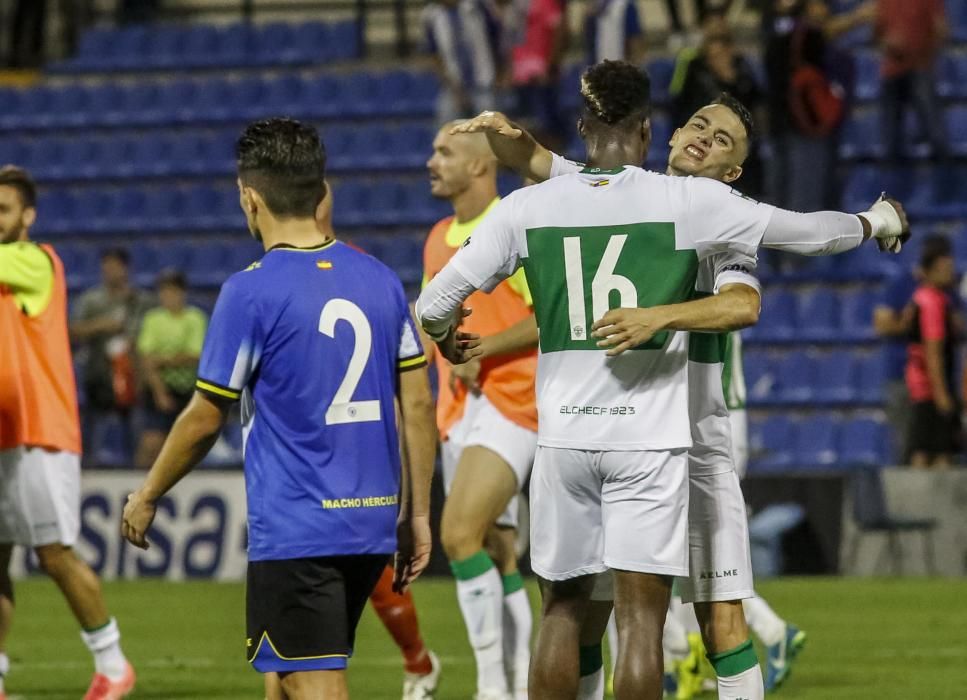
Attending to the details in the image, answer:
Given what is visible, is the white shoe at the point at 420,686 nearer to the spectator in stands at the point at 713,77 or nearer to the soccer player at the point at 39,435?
the soccer player at the point at 39,435

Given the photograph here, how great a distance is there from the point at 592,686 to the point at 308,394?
5.37ft

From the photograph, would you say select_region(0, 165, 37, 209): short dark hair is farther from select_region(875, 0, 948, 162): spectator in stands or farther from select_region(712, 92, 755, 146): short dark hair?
select_region(875, 0, 948, 162): spectator in stands

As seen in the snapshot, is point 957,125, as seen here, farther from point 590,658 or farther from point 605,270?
point 605,270

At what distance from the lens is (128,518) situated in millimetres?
5359

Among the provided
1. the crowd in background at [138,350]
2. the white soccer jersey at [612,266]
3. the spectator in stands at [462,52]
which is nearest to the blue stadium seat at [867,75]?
the spectator in stands at [462,52]

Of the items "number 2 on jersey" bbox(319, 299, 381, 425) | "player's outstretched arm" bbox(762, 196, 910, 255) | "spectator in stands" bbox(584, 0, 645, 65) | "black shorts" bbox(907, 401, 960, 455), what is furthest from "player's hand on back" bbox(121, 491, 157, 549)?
"spectator in stands" bbox(584, 0, 645, 65)

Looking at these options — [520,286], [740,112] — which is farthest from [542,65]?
[740,112]

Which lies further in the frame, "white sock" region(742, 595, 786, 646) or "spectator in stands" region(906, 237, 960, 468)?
"spectator in stands" region(906, 237, 960, 468)

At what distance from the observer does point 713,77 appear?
17.0m

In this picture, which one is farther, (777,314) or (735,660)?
(777,314)

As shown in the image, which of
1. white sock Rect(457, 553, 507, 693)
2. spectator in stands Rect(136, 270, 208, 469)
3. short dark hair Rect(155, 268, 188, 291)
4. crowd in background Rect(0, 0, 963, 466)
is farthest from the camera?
spectator in stands Rect(136, 270, 208, 469)

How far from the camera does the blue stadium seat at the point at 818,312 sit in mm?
18469

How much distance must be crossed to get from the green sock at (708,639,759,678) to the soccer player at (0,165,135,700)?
3.07 m

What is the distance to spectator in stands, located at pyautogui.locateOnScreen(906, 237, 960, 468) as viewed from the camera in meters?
15.6
